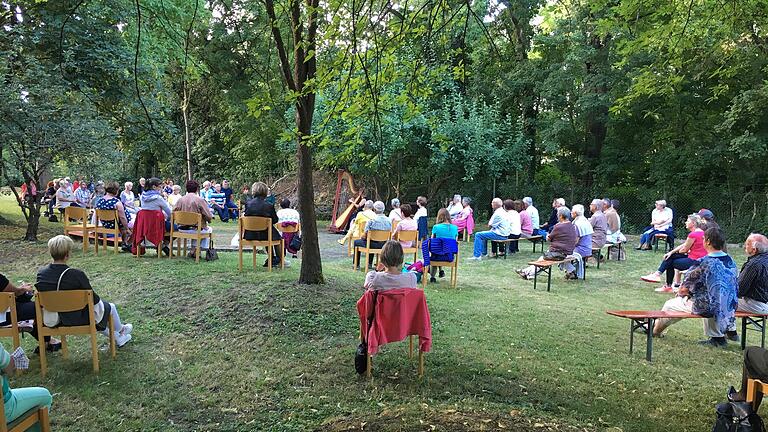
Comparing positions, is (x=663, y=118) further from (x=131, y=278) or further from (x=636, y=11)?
(x=131, y=278)

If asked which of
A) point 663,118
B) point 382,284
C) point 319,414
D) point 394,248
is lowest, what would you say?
point 319,414

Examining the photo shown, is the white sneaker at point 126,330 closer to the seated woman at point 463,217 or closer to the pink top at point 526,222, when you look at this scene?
the pink top at point 526,222

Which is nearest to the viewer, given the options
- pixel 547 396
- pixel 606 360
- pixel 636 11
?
pixel 547 396

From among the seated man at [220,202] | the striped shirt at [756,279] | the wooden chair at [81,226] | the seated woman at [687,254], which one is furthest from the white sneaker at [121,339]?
the seated man at [220,202]

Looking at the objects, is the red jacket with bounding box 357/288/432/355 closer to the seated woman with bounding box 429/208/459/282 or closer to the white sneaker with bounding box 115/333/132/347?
the white sneaker with bounding box 115/333/132/347

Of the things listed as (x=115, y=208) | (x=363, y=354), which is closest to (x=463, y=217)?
(x=115, y=208)

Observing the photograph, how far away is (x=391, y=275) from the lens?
452 cm

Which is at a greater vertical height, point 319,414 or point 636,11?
point 636,11

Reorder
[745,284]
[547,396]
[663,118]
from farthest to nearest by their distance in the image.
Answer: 1. [663,118]
2. [745,284]
3. [547,396]

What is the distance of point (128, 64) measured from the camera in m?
13.5

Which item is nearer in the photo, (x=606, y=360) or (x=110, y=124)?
(x=606, y=360)

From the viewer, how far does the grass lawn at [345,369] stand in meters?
3.73

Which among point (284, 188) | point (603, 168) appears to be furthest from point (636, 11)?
point (284, 188)

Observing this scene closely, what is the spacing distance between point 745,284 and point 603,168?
15046 millimetres
